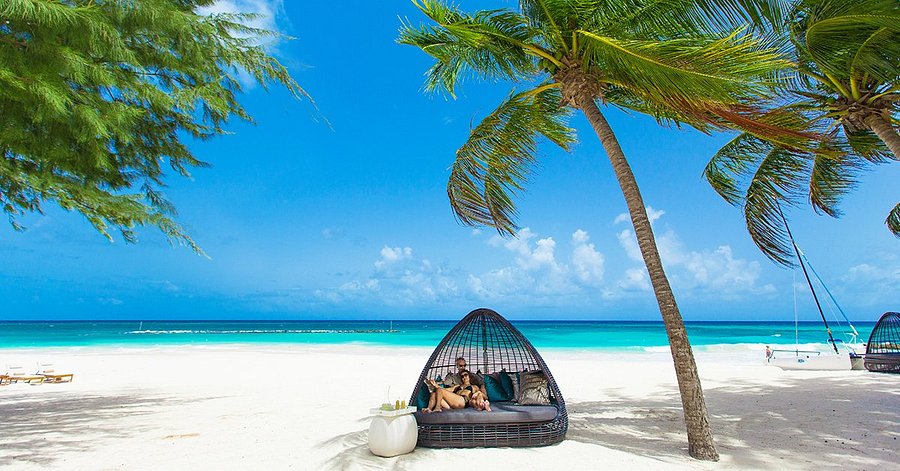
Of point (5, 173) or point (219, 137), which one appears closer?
point (5, 173)

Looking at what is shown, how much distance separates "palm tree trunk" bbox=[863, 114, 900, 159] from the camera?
5684 millimetres

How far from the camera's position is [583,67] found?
16.4 ft

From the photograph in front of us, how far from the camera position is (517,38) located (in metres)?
5.40

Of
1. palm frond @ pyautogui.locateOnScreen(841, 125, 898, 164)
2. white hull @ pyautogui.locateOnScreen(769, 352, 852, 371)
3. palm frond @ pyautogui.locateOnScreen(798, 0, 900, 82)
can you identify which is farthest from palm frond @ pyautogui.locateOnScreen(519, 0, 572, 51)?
white hull @ pyautogui.locateOnScreen(769, 352, 852, 371)

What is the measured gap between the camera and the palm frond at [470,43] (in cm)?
516

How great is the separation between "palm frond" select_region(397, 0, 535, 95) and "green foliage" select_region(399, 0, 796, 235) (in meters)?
0.01

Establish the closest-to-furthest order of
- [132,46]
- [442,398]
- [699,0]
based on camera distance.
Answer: [699,0]
[132,46]
[442,398]

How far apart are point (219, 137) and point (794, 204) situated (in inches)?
315

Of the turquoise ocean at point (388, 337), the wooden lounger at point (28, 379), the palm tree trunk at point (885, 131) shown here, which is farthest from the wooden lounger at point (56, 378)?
the turquoise ocean at point (388, 337)

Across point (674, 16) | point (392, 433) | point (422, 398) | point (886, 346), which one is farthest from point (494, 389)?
point (886, 346)

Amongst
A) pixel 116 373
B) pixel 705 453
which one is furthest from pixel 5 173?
pixel 116 373

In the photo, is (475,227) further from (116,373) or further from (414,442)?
(116,373)

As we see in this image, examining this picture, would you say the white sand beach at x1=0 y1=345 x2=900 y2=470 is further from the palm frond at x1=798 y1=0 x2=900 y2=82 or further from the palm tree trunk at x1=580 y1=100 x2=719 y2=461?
the palm frond at x1=798 y1=0 x2=900 y2=82

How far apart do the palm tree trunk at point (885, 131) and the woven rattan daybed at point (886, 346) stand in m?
7.72
